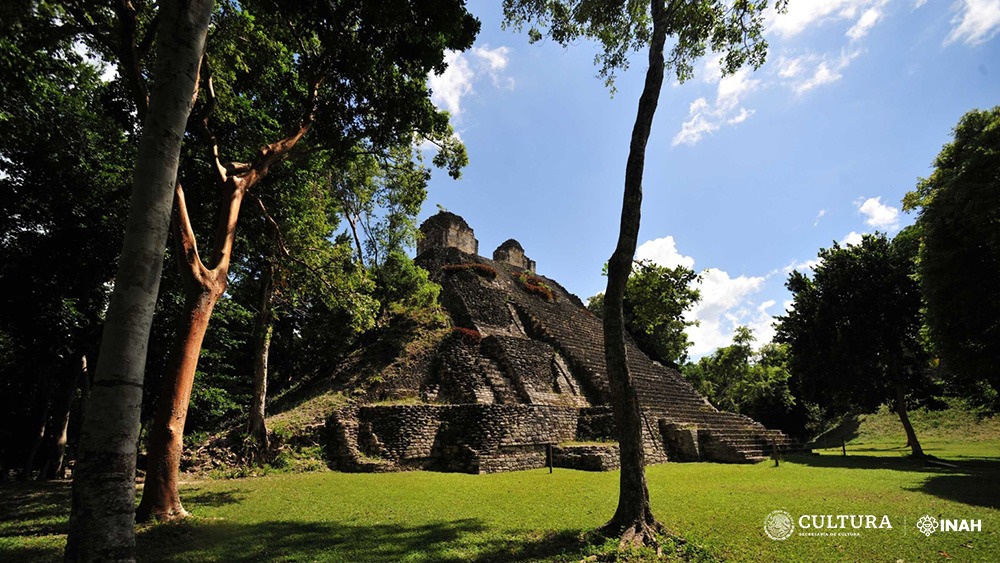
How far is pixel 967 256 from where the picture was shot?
1110 centimetres

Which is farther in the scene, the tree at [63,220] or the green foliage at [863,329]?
the green foliage at [863,329]

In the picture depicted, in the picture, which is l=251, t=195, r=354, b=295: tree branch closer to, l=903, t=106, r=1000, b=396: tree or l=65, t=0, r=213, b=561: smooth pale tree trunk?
l=65, t=0, r=213, b=561: smooth pale tree trunk

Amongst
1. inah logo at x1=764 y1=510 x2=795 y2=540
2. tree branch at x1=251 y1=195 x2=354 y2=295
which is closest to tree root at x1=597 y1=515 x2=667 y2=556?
inah logo at x1=764 y1=510 x2=795 y2=540

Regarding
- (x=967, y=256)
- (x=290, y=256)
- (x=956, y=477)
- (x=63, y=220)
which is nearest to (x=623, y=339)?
(x=290, y=256)

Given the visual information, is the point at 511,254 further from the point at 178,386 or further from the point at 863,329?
the point at 178,386

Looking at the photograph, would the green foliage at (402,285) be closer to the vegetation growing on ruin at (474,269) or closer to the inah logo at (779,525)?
the vegetation growing on ruin at (474,269)

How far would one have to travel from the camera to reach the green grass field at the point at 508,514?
184 inches

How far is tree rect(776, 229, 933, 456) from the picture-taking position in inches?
688

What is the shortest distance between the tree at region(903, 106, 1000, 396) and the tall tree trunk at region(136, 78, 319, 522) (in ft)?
53.6

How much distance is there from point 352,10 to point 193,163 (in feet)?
15.5

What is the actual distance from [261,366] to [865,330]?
891 inches

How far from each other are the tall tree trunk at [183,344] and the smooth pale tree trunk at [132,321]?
8.94 ft

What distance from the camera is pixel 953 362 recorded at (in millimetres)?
11648

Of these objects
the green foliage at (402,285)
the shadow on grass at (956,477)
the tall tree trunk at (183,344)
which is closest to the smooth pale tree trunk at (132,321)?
the tall tree trunk at (183,344)
